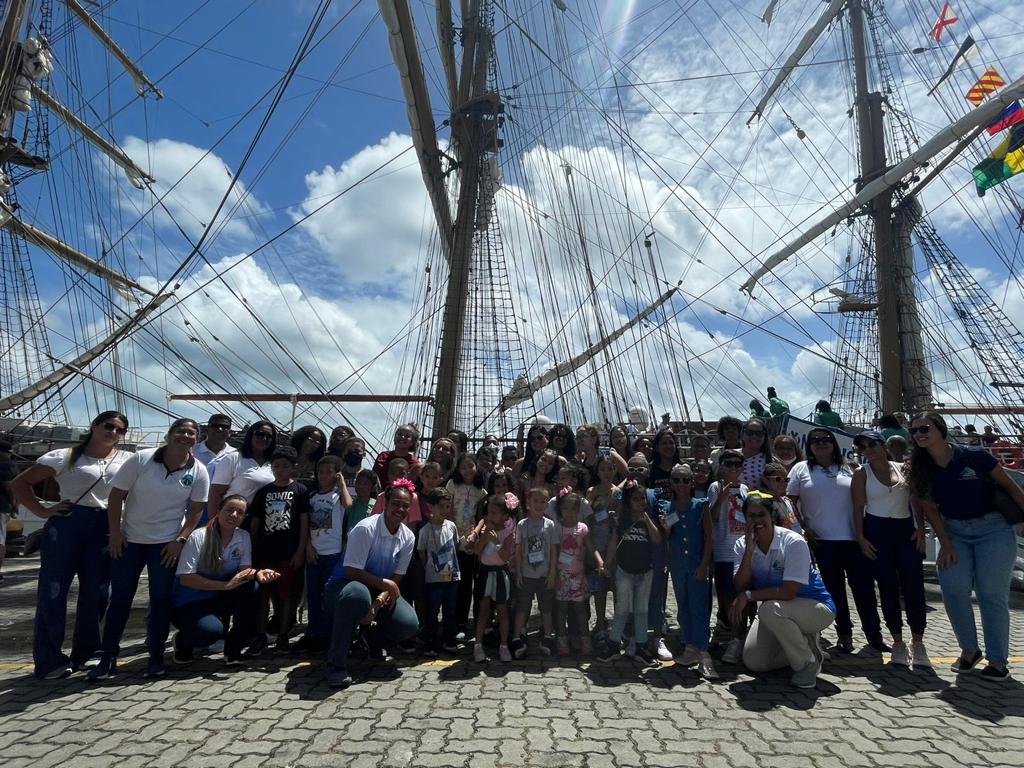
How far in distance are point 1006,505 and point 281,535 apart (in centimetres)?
529

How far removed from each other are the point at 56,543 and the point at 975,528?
6.40 metres

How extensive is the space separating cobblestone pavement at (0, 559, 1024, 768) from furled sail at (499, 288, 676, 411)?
9706 millimetres

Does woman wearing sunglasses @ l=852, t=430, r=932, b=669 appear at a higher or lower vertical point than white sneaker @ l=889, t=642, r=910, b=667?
higher

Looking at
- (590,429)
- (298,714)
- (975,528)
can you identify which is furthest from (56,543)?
(975,528)

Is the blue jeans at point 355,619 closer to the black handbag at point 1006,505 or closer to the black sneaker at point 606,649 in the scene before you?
the black sneaker at point 606,649

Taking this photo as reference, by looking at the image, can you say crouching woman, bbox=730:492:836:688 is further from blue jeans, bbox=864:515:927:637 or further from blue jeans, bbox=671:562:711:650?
blue jeans, bbox=864:515:927:637

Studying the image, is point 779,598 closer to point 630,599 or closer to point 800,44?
point 630,599

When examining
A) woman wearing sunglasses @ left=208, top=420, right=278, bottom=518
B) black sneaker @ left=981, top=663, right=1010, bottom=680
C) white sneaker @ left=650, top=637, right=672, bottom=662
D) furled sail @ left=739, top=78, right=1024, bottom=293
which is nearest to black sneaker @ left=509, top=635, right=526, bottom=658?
white sneaker @ left=650, top=637, right=672, bottom=662

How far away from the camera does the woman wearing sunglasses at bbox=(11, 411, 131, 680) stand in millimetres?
3727

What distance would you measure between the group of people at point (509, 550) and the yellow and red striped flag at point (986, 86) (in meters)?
17.6

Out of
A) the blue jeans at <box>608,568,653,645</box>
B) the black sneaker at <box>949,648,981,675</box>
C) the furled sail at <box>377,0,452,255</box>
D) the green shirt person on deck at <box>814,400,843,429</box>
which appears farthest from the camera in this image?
the furled sail at <box>377,0,452,255</box>

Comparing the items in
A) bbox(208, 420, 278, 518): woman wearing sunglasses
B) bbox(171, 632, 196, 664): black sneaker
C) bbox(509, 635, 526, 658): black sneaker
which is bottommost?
bbox(509, 635, 526, 658): black sneaker

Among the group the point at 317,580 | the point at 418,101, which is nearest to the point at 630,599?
the point at 317,580

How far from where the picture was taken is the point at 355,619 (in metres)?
3.87
